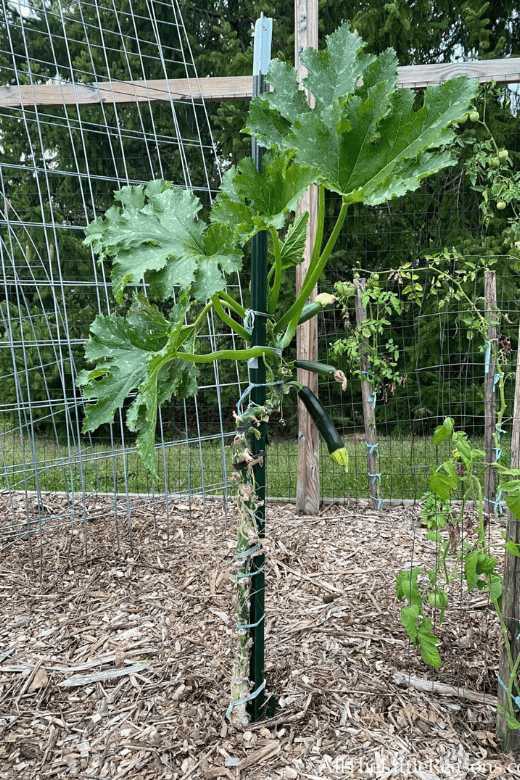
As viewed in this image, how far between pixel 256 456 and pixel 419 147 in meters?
0.87

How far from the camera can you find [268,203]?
4.58ft

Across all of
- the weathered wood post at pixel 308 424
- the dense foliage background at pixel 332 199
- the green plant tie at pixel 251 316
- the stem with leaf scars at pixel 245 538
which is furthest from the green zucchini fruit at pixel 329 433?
the dense foliage background at pixel 332 199

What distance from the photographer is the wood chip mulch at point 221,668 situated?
1.68m

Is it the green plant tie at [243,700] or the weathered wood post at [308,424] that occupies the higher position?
the weathered wood post at [308,424]

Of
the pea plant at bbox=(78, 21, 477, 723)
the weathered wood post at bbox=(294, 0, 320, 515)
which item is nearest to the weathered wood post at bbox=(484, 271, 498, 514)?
the weathered wood post at bbox=(294, 0, 320, 515)

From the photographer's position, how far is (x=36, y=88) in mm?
3461

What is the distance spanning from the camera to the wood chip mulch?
66.2 inches

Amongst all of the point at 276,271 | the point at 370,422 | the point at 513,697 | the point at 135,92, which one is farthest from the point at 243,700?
the point at 135,92

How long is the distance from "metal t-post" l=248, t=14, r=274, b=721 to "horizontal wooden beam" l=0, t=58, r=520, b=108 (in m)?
1.89

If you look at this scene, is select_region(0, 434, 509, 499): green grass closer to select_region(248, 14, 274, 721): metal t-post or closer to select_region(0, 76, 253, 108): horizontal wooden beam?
select_region(248, 14, 274, 721): metal t-post

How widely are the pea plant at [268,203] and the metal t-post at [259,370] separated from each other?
44 millimetres

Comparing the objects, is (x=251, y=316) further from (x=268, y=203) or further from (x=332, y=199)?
(x=332, y=199)

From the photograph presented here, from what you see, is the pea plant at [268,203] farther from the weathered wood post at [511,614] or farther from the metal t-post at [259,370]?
the weathered wood post at [511,614]

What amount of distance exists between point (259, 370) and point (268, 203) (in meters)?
0.46
